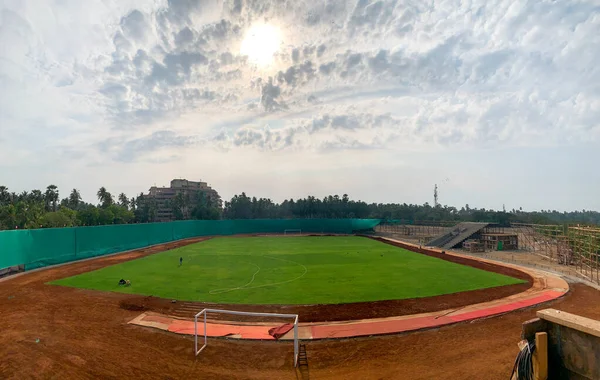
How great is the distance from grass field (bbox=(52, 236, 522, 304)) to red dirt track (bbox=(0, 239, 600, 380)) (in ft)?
17.9

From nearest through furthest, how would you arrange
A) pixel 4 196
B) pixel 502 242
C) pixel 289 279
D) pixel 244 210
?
pixel 289 279
pixel 502 242
pixel 4 196
pixel 244 210

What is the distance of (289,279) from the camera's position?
24.7 m

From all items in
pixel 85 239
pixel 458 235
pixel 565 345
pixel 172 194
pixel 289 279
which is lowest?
pixel 289 279

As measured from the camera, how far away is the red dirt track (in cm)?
1042

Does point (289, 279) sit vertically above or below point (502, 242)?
below

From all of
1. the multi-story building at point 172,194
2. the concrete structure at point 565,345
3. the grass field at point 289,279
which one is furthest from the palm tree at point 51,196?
the concrete structure at point 565,345

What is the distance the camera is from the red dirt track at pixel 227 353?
34.2 feet

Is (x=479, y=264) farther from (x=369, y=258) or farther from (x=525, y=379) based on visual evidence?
(x=525, y=379)

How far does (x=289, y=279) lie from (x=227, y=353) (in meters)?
12.9

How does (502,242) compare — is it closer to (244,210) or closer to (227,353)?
(227,353)

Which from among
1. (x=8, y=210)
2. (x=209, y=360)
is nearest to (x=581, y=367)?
(x=209, y=360)

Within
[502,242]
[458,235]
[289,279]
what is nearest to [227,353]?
[289,279]

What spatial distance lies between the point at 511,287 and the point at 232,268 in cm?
2088

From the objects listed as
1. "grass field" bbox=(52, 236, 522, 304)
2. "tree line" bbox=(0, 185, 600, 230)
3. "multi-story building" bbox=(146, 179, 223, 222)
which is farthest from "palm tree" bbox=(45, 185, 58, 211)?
"grass field" bbox=(52, 236, 522, 304)
